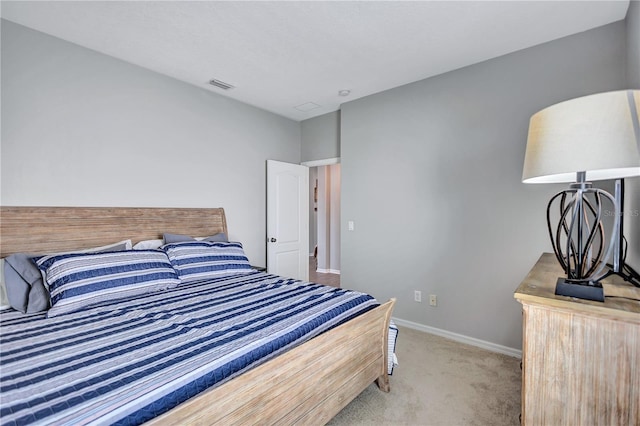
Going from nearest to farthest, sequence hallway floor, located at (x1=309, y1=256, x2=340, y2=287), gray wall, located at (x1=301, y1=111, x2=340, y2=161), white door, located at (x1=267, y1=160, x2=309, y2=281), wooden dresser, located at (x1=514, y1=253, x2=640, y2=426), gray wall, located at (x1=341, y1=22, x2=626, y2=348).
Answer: wooden dresser, located at (x1=514, y1=253, x2=640, y2=426), gray wall, located at (x1=341, y1=22, x2=626, y2=348), white door, located at (x1=267, y1=160, x2=309, y2=281), gray wall, located at (x1=301, y1=111, x2=340, y2=161), hallway floor, located at (x1=309, y1=256, x2=340, y2=287)

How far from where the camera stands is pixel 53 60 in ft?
7.66

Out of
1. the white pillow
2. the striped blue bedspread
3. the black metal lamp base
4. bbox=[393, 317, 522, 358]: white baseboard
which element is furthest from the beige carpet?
the white pillow

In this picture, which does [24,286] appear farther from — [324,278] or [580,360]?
[324,278]

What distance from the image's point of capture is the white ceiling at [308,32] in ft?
6.57

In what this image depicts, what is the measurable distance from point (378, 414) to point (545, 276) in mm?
1274

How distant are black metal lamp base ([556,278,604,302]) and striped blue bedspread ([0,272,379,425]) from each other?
111 cm

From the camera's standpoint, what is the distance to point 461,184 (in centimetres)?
286

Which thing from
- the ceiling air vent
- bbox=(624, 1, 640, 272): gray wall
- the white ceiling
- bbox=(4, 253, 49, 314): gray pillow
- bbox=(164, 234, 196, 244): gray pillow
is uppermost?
the white ceiling

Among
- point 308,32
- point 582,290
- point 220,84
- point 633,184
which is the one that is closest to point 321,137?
point 220,84

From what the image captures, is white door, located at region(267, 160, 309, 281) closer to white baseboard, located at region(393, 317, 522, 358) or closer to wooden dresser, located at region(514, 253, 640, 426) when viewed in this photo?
white baseboard, located at region(393, 317, 522, 358)

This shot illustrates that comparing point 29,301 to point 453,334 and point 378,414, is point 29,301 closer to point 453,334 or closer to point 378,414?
point 378,414

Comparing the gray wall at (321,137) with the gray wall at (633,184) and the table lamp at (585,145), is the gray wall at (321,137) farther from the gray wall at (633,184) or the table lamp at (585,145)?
the table lamp at (585,145)

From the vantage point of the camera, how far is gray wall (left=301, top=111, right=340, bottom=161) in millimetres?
4086

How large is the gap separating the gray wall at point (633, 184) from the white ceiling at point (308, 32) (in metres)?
0.20
